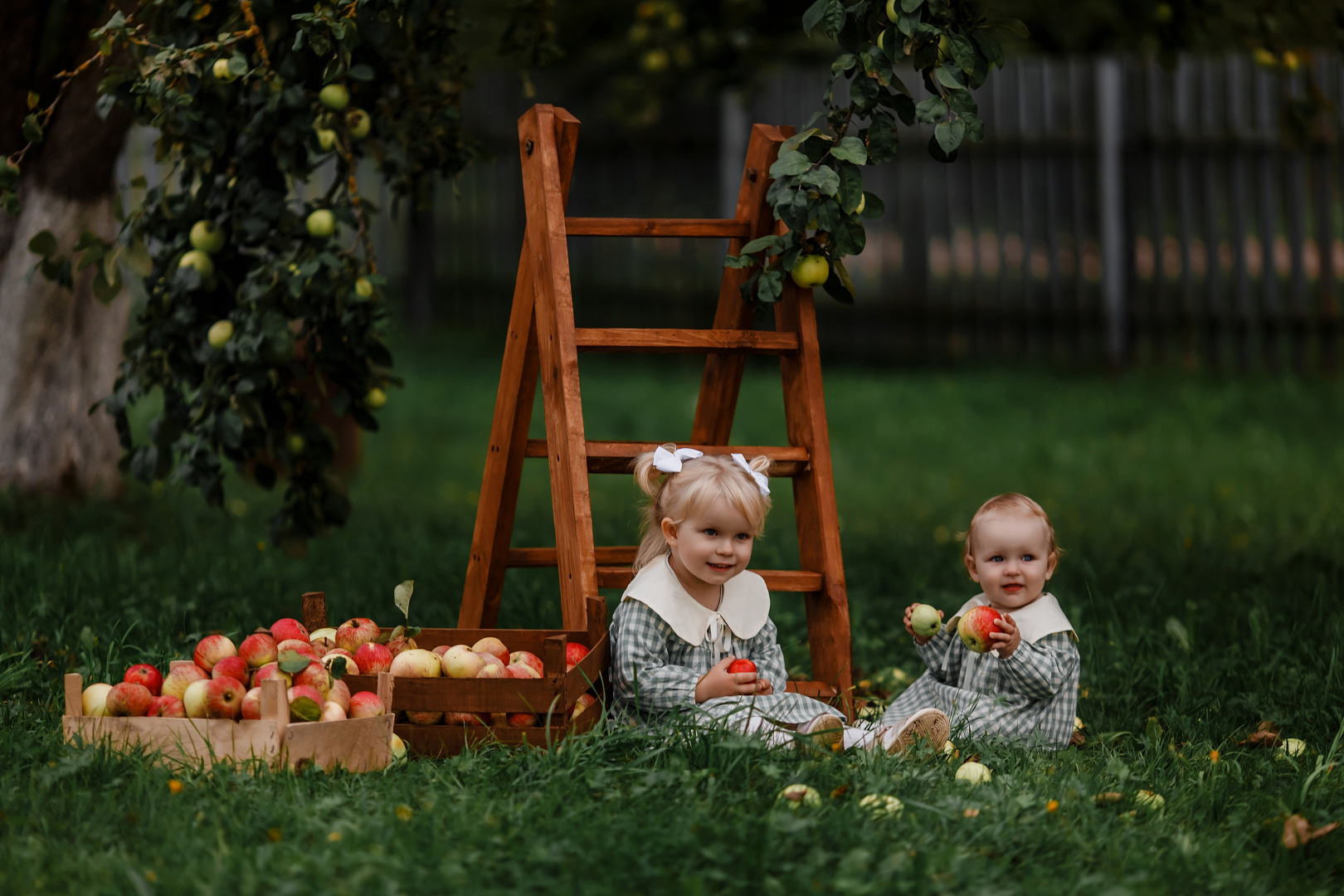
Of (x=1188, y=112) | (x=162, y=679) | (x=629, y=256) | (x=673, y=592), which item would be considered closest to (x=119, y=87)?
(x=162, y=679)

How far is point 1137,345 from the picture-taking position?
31.6 ft

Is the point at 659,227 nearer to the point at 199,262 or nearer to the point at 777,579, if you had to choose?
the point at 777,579

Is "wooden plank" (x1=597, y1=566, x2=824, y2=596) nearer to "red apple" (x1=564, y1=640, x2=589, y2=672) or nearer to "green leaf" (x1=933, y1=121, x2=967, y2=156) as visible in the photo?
"red apple" (x1=564, y1=640, x2=589, y2=672)

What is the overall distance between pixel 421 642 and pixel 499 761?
62 cm

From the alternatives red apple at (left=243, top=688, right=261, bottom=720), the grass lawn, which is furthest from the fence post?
red apple at (left=243, top=688, right=261, bottom=720)

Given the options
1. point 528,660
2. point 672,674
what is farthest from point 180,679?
point 672,674

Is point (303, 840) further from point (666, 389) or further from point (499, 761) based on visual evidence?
point (666, 389)

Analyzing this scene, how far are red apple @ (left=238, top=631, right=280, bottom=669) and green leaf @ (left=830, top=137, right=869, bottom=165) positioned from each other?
5.42 feet

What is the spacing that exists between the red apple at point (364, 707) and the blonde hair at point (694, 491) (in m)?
0.73

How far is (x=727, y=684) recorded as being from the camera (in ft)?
8.75

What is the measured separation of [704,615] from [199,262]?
1788 mm

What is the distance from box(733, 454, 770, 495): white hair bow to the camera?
2920 millimetres

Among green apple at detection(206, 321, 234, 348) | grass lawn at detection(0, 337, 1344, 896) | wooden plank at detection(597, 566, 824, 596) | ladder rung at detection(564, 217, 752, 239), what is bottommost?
grass lawn at detection(0, 337, 1344, 896)

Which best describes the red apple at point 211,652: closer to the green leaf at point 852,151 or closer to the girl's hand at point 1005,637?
the girl's hand at point 1005,637
